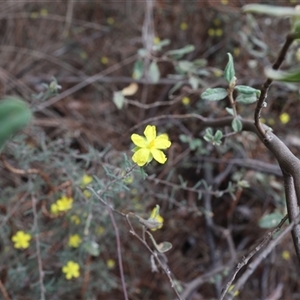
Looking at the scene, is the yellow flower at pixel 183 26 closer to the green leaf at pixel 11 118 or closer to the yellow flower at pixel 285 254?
the yellow flower at pixel 285 254

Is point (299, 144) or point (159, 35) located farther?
point (159, 35)

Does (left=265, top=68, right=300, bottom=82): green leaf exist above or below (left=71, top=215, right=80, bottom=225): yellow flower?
above

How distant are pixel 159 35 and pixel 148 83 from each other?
0.31m

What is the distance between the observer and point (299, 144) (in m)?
1.72

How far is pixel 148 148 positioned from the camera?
0.81 m

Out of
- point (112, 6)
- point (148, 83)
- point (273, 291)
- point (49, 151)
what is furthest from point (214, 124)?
point (112, 6)

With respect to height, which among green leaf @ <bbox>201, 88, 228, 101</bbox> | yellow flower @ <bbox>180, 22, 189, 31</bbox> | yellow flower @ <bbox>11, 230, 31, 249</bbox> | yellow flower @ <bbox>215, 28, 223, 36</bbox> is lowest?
yellow flower @ <bbox>11, 230, 31, 249</bbox>

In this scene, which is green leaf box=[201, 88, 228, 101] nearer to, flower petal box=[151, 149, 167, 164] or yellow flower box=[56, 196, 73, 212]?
flower petal box=[151, 149, 167, 164]

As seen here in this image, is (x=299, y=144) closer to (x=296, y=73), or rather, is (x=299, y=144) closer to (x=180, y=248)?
(x=180, y=248)

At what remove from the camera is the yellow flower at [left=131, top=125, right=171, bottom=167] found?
0.79 meters

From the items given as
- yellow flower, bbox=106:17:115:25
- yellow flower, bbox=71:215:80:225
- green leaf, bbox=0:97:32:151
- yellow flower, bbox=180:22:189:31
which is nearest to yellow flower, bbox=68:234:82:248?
yellow flower, bbox=71:215:80:225

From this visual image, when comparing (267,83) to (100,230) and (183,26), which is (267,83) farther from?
(183,26)

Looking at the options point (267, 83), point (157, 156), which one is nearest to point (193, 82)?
point (157, 156)

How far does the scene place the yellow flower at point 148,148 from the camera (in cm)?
79
